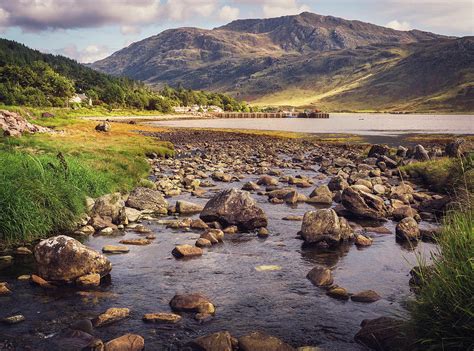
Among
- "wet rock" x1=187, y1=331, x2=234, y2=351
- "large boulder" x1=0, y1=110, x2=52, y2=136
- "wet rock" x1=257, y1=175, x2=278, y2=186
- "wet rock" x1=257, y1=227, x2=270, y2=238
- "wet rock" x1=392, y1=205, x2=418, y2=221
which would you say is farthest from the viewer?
"large boulder" x1=0, y1=110, x2=52, y2=136

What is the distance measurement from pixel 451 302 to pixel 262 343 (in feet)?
14.2

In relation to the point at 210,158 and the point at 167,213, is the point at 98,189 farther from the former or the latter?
the point at 210,158

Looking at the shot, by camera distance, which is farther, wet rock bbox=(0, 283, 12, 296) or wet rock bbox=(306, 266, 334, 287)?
wet rock bbox=(306, 266, 334, 287)

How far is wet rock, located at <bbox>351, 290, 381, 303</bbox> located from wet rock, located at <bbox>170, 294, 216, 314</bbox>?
4327 mm

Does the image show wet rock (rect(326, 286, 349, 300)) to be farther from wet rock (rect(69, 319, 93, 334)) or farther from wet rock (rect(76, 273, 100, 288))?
wet rock (rect(76, 273, 100, 288))

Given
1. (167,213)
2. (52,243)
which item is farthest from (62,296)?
(167,213)

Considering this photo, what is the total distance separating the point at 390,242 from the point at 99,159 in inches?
852

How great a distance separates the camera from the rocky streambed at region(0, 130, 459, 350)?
1123 cm

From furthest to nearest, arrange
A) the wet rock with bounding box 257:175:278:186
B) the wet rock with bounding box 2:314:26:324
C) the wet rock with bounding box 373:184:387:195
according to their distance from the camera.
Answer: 1. the wet rock with bounding box 257:175:278:186
2. the wet rock with bounding box 373:184:387:195
3. the wet rock with bounding box 2:314:26:324

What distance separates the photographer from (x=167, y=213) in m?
25.0

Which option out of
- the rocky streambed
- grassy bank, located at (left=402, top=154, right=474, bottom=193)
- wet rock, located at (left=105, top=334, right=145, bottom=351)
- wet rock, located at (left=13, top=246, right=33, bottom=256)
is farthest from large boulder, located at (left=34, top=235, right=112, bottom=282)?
grassy bank, located at (left=402, top=154, right=474, bottom=193)

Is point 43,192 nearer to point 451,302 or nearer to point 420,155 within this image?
point 451,302

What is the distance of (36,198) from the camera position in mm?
18938

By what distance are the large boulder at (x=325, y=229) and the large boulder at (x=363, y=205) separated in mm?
4670
